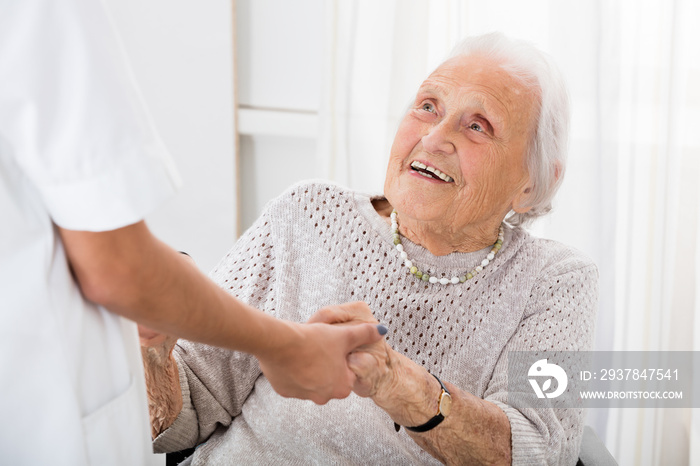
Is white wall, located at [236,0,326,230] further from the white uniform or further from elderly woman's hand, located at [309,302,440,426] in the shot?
the white uniform

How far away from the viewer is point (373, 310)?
1.60m

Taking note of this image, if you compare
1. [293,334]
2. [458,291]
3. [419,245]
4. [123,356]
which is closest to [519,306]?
[458,291]

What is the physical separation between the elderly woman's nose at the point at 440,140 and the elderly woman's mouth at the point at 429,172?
0.04 m

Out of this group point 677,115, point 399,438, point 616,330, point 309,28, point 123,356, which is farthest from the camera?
point 309,28

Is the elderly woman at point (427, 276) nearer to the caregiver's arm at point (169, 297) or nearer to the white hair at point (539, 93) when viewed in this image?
the white hair at point (539, 93)

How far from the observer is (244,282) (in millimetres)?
1633

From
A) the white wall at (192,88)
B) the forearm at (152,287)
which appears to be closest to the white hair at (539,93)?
the forearm at (152,287)

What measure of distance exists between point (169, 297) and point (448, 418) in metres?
0.72

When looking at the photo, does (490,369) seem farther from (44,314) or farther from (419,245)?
(44,314)

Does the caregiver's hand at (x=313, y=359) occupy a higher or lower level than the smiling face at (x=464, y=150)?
lower

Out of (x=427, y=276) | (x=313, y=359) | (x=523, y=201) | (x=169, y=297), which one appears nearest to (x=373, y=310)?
(x=427, y=276)

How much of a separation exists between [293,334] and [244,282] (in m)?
0.70

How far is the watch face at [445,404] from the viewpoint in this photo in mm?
1283

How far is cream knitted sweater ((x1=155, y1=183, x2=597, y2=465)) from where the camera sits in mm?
1491
